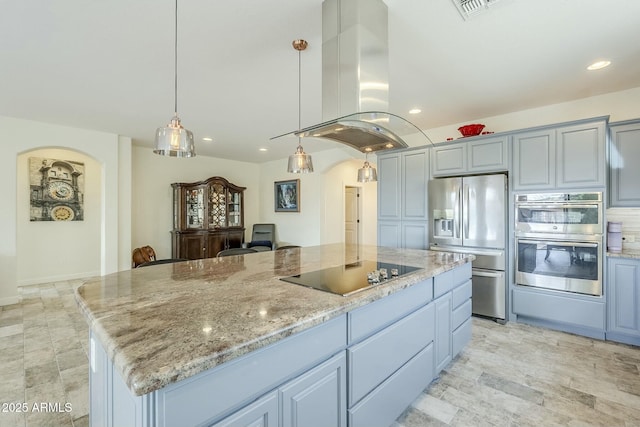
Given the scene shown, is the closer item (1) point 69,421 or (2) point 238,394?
(2) point 238,394

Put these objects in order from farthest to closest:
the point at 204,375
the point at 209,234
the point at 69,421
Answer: the point at 209,234, the point at 69,421, the point at 204,375

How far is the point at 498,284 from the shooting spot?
11.2ft

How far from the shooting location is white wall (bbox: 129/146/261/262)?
5742 millimetres

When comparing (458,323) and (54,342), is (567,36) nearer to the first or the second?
(458,323)

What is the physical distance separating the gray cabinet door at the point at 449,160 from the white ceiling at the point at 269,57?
470 mm

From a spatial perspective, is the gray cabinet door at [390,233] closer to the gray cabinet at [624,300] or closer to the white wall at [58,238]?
the gray cabinet at [624,300]

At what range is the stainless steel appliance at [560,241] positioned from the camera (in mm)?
2922

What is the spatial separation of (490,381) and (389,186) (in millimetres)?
2728

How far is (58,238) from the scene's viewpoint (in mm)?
5301

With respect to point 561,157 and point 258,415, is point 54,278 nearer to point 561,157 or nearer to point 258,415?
point 258,415

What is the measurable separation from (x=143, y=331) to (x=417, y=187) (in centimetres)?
373

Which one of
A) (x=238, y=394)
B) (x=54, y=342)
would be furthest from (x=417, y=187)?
(x=54, y=342)

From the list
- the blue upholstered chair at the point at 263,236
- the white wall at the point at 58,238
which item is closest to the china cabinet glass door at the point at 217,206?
the blue upholstered chair at the point at 263,236

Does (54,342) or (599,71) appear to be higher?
(599,71)
